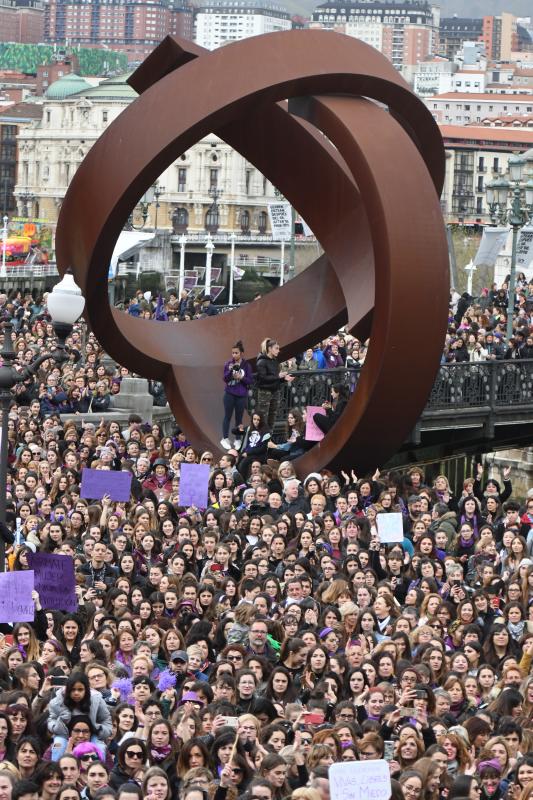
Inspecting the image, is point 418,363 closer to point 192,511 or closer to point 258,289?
point 192,511

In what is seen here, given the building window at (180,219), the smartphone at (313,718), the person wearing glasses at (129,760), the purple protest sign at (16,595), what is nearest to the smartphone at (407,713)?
the smartphone at (313,718)

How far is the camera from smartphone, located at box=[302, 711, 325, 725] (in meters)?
11.5

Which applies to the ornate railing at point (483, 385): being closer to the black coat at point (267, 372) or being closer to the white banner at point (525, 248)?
the black coat at point (267, 372)

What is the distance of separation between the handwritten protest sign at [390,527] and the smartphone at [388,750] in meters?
5.03

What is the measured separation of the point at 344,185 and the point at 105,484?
5.78 metres

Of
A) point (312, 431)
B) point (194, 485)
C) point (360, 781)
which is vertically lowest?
point (360, 781)

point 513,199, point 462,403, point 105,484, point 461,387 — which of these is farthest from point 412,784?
point 513,199

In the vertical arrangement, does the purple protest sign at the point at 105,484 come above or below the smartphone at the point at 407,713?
above

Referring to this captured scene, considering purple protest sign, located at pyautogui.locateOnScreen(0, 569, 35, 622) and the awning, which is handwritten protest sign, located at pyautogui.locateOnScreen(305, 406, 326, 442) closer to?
purple protest sign, located at pyautogui.locateOnScreen(0, 569, 35, 622)

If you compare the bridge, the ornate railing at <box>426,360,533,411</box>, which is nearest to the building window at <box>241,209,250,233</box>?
the bridge

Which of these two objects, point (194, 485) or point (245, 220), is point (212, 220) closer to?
point (245, 220)

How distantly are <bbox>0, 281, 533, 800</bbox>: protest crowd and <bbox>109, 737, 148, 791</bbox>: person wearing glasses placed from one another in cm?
2

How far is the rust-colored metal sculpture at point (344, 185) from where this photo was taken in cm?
1994

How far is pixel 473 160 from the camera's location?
160m
